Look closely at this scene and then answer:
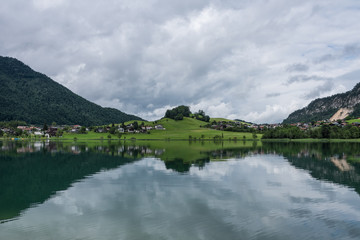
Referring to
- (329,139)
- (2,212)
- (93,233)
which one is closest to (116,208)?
(93,233)

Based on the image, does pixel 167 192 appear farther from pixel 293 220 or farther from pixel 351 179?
pixel 351 179

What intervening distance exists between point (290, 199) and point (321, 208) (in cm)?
382

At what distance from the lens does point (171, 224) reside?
2073 centimetres

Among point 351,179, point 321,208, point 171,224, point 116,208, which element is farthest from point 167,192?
point 351,179

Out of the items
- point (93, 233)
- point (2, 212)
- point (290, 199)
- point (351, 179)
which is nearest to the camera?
point (93, 233)

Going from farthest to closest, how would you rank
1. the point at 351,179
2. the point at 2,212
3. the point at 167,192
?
the point at 351,179 < the point at 167,192 < the point at 2,212

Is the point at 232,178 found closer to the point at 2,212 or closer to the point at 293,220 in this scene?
the point at 293,220

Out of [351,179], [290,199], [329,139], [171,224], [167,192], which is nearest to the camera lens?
[171,224]

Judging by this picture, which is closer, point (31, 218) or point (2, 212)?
point (31, 218)

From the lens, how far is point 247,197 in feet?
96.6

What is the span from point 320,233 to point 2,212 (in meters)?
26.0

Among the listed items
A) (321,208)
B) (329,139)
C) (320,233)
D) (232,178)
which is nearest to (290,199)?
(321,208)

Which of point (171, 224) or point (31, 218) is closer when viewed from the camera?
point (171, 224)

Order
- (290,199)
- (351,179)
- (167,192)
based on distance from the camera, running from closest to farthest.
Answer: (290,199)
(167,192)
(351,179)
